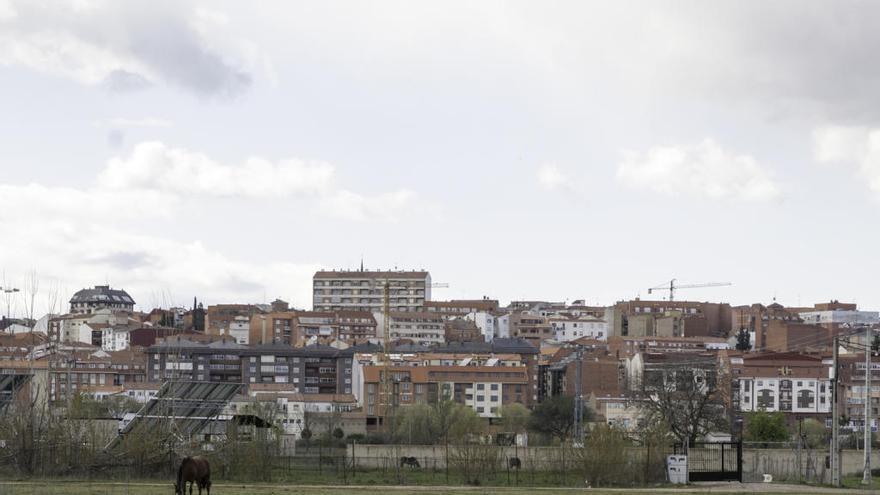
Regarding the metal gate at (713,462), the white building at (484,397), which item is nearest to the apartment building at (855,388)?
the white building at (484,397)

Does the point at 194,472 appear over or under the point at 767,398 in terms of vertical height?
over

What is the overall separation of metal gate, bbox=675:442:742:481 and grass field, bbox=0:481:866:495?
2.21m

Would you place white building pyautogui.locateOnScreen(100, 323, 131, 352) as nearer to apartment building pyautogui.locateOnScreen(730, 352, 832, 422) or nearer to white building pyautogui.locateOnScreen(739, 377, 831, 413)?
apartment building pyautogui.locateOnScreen(730, 352, 832, 422)

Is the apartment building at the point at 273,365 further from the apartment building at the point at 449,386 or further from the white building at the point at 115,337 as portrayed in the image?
the white building at the point at 115,337

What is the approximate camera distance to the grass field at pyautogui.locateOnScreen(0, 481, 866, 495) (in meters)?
37.1

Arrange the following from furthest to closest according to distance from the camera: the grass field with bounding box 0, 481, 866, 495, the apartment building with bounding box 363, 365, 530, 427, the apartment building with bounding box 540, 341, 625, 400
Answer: the apartment building with bounding box 540, 341, 625, 400, the apartment building with bounding box 363, 365, 530, 427, the grass field with bounding box 0, 481, 866, 495

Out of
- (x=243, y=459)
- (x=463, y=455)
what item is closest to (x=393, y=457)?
(x=463, y=455)

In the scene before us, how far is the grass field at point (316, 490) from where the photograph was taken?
122ft

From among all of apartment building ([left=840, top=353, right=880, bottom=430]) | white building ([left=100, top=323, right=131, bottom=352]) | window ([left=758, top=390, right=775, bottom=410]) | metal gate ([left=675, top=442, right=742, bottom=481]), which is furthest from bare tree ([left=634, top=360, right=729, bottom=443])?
white building ([left=100, top=323, right=131, bottom=352])

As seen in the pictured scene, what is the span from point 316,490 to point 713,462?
1890 centimetres

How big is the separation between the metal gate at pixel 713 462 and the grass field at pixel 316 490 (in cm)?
221

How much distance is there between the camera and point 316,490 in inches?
1567

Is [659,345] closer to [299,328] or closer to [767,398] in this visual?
[767,398]

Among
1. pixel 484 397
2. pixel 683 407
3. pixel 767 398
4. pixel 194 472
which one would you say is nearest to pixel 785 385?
pixel 767 398
